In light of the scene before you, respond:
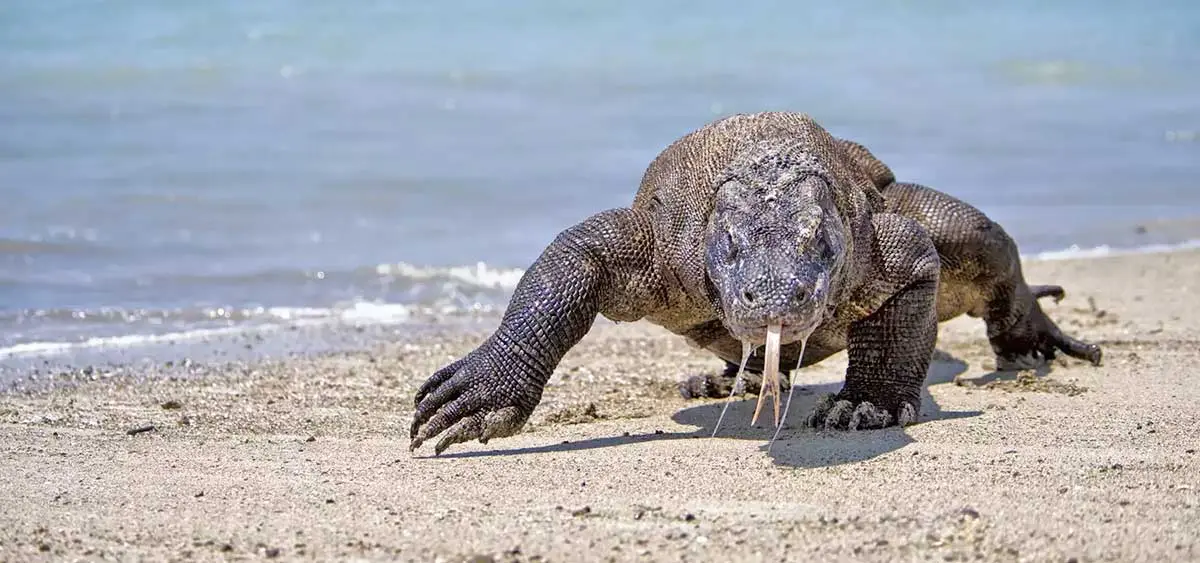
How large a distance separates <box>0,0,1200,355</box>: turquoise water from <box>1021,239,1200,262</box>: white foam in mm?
246

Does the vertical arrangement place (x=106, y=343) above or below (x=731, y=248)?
below

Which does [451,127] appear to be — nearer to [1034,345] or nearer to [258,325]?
[258,325]

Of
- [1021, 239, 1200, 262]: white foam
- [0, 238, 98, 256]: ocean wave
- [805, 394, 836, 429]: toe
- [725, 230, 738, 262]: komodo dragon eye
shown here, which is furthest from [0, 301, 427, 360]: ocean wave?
[1021, 239, 1200, 262]: white foam

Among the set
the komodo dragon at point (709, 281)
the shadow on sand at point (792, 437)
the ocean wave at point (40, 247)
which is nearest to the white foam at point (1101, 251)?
the shadow on sand at point (792, 437)

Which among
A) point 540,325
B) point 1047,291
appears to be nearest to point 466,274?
point 1047,291

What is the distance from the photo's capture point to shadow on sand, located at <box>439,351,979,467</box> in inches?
301

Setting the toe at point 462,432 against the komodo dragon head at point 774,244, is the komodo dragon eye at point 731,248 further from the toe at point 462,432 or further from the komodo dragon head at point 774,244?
the toe at point 462,432

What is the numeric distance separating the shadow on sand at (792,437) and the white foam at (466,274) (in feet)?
18.0

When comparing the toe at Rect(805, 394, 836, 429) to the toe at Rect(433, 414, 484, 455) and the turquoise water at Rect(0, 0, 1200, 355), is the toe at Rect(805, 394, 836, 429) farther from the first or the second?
the turquoise water at Rect(0, 0, 1200, 355)

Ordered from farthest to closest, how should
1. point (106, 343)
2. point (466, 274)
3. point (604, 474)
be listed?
1. point (466, 274)
2. point (106, 343)
3. point (604, 474)

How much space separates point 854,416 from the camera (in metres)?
8.40

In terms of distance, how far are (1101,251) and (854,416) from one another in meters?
9.38

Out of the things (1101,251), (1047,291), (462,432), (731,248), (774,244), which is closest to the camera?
(774,244)

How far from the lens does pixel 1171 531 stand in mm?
6074
